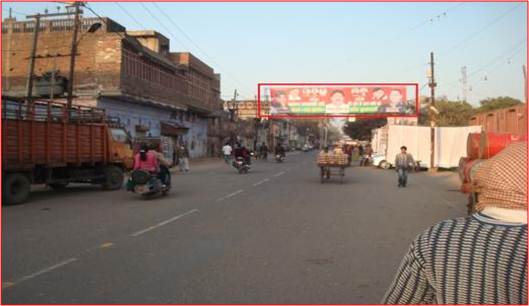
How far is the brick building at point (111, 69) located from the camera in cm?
4009

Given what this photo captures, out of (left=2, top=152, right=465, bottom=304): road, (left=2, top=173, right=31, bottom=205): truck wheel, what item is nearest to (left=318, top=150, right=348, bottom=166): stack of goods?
(left=2, top=152, right=465, bottom=304): road

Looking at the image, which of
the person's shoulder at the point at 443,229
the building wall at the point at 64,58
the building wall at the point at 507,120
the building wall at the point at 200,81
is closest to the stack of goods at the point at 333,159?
the building wall at the point at 507,120

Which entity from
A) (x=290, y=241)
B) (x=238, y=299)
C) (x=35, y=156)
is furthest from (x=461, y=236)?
(x=35, y=156)

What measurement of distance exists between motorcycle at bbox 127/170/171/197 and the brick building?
688 inches

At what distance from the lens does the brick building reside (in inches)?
1578

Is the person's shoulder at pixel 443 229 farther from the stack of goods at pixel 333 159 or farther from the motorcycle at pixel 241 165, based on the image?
the motorcycle at pixel 241 165

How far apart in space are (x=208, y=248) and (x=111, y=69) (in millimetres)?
33031

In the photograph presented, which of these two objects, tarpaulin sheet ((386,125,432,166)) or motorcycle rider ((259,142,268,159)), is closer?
tarpaulin sheet ((386,125,432,166))

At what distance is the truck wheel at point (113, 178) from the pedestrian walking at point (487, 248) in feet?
61.9

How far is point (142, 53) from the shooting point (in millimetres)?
44031

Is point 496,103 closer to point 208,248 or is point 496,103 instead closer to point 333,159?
point 333,159

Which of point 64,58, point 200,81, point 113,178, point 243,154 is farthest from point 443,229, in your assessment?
point 200,81

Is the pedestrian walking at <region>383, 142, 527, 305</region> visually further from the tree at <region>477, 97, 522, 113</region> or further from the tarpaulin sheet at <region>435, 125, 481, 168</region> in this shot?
the tree at <region>477, 97, 522, 113</region>

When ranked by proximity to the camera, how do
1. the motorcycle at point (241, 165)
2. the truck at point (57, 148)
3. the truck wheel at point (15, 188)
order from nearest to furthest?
the truck wheel at point (15, 188)
the truck at point (57, 148)
the motorcycle at point (241, 165)
